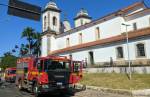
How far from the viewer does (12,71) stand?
37031 millimetres

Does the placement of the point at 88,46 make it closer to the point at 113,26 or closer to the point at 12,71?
the point at 113,26

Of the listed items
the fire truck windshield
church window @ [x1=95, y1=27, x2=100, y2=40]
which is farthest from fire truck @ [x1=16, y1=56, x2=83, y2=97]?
church window @ [x1=95, y1=27, x2=100, y2=40]

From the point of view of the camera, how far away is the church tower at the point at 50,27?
56.4 meters

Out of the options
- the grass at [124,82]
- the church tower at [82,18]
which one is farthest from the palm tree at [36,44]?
the grass at [124,82]

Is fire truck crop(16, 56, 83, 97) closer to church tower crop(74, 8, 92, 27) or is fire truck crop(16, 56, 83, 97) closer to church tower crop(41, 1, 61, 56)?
church tower crop(41, 1, 61, 56)

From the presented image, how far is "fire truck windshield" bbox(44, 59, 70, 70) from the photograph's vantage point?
16.0m

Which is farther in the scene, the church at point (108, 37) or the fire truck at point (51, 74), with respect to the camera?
the church at point (108, 37)

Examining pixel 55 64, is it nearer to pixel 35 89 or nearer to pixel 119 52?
pixel 35 89

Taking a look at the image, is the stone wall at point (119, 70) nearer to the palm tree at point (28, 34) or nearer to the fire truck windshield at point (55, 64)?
the fire truck windshield at point (55, 64)

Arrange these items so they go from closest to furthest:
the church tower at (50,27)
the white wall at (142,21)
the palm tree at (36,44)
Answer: the white wall at (142,21) < the church tower at (50,27) < the palm tree at (36,44)

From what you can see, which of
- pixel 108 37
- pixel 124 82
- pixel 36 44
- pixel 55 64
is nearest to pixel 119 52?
pixel 108 37

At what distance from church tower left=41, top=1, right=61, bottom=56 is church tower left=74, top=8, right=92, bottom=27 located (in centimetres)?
949

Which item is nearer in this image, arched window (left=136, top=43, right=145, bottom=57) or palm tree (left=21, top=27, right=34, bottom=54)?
arched window (left=136, top=43, right=145, bottom=57)

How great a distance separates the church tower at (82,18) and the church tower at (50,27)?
949 centimetres
